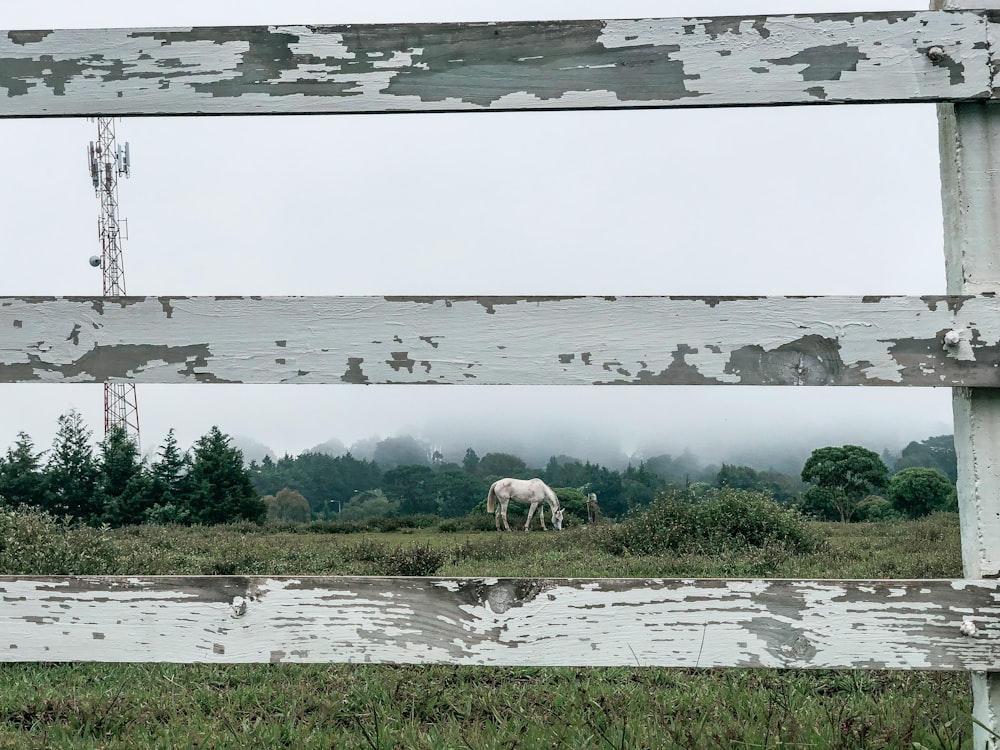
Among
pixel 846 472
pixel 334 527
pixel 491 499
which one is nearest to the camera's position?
pixel 334 527

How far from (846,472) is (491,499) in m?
10.1

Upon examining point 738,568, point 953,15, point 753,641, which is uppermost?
point 953,15

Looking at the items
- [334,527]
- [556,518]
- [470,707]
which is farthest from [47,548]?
[556,518]

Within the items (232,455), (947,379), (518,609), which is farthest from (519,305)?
(232,455)

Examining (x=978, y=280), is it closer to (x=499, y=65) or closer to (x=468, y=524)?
(x=499, y=65)

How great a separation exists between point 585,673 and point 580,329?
299 centimetres

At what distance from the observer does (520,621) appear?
218cm

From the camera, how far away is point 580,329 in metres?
2.16

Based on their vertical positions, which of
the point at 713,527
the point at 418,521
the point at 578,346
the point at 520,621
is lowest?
the point at 418,521

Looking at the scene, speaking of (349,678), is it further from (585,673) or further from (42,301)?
(42,301)

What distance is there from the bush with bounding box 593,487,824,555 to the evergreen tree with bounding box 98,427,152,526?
9.99 m

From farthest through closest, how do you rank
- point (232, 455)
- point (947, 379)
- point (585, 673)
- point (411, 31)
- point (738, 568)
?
point (232, 455)
point (738, 568)
point (585, 673)
point (411, 31)
point (947, 379)

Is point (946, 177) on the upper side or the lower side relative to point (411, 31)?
lower

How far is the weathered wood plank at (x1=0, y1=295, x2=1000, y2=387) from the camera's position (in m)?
2.13
